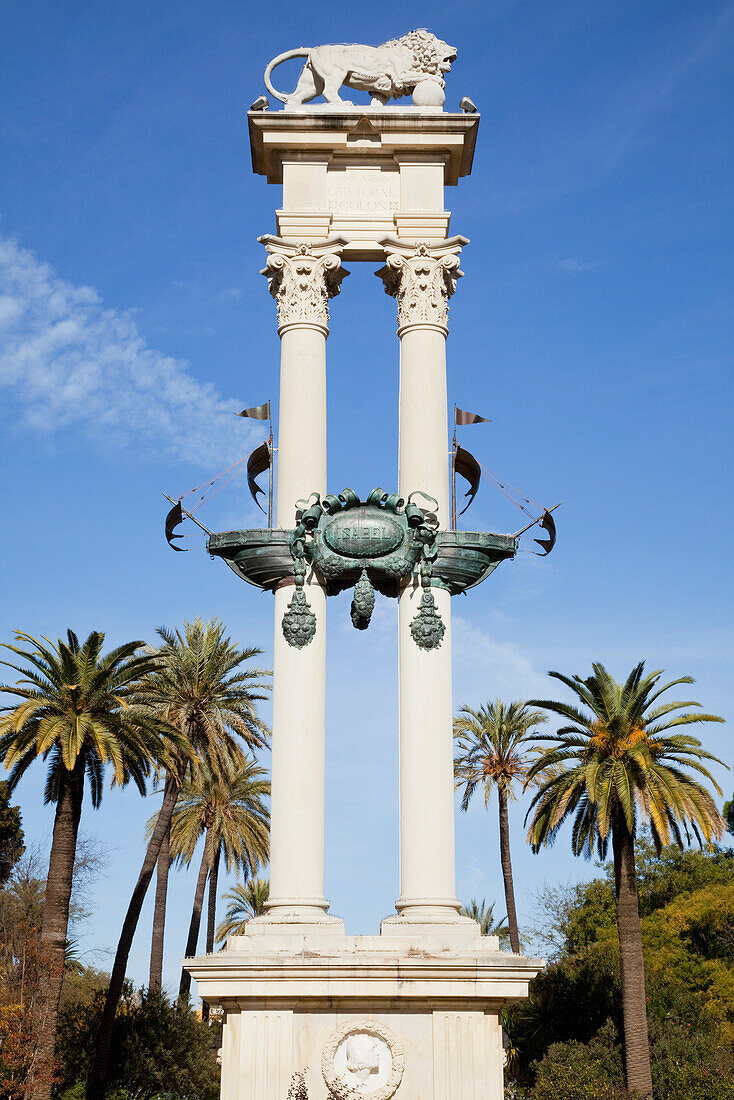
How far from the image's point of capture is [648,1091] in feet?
112

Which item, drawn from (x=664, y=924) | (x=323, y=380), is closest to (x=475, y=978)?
(x=323, y=380)

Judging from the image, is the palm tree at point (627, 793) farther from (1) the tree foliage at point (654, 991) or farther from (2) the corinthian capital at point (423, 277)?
(2) the corinthian capital at point (423, 277)

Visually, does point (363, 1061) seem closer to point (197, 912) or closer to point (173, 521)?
point (173, 521)

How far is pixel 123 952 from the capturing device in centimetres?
3834

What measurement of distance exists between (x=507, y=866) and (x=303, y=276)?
35.3 m

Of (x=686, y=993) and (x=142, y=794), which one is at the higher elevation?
(x=142, y=794)

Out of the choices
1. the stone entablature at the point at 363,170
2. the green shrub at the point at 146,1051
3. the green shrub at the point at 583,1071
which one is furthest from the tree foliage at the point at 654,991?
the stone entablature at the point at 363,170

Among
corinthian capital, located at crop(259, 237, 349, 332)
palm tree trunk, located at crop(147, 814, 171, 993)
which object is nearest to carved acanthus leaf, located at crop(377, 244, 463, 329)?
corinthian capital, located at crop(259, 237, 349, 332)

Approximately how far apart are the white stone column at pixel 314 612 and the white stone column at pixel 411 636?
112 cm

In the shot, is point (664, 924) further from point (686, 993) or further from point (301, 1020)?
point (301, 1020)

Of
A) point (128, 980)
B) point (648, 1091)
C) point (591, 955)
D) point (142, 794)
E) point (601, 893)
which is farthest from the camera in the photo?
point (601, 893)

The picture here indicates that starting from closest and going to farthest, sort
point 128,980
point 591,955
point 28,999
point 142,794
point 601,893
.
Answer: point 142,794 → point 28,999 → point 128,980 → point 591,955 → point 601,893

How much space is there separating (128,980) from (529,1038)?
14646mm

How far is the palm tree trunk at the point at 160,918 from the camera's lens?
46000 mm
